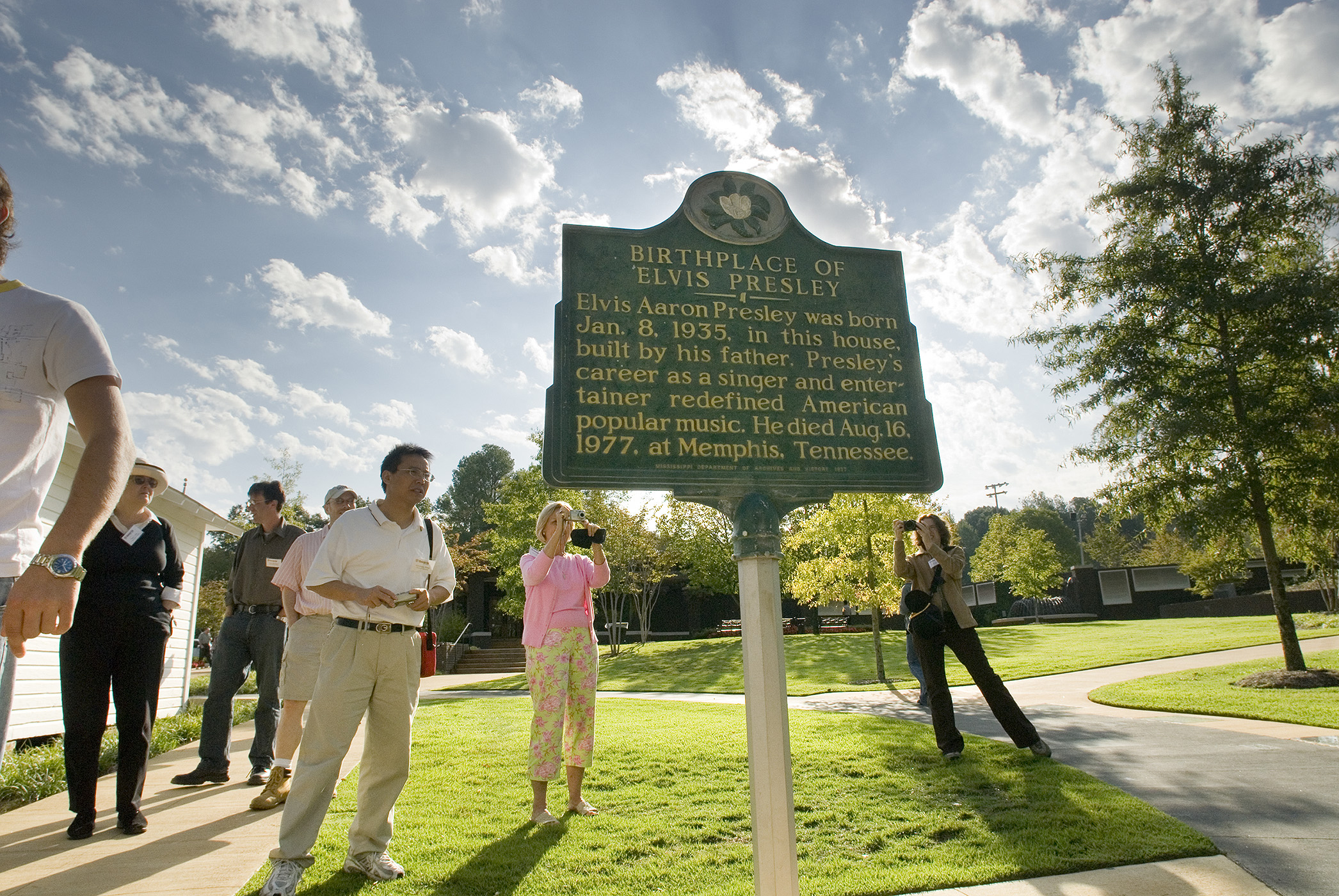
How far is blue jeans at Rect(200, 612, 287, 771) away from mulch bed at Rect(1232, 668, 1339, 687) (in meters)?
11.1

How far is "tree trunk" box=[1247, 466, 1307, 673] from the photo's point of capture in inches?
397

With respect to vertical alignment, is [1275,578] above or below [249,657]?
above

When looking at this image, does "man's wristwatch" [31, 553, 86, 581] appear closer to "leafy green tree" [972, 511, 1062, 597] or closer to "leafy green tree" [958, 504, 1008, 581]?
"leafy green tree" [972, 511, 1062, 597]

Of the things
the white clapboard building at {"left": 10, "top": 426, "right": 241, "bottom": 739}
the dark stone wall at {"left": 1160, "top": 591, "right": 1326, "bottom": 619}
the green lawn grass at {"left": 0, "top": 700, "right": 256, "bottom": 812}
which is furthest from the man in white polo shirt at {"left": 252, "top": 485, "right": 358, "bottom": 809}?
the dark stone wall at {"left": 1160, "top": 591, "right": 1326, "bottom": 619}

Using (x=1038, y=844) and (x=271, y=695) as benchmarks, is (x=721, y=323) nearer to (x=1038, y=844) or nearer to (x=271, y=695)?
(x=1038, y=844)

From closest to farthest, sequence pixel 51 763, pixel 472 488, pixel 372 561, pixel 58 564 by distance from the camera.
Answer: pixel 58 564 < pixel 372 561 < pixel 51 763 < pixel 472 488

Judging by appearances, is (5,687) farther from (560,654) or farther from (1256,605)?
(1256,605)

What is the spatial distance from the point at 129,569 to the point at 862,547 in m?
12.4

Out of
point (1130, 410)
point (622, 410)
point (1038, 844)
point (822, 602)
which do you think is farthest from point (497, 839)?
point (822, 602)

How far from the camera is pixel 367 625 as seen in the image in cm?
350

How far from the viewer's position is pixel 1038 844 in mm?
3465

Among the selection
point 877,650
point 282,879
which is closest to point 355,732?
point 282,879

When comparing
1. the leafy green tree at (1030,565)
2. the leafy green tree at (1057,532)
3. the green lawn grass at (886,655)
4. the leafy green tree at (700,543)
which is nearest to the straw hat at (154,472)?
the green lawn grass at (886,655)

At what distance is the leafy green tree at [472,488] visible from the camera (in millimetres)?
62125
